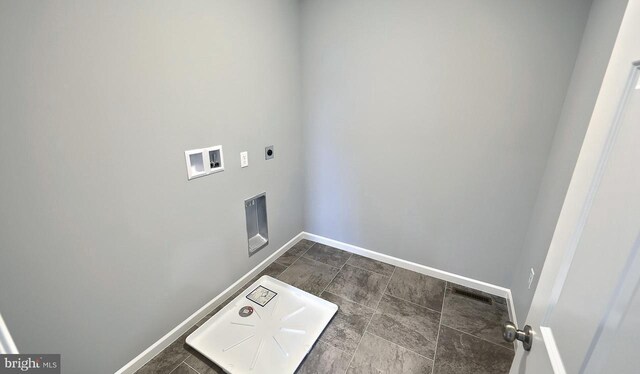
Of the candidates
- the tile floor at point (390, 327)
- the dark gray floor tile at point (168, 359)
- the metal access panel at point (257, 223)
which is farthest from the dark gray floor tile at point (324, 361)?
the metal access panel at point (257, 223)

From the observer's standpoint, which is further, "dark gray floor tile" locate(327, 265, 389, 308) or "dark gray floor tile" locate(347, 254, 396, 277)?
"dark gray floor tile" locate(347, 254, 396, 277)

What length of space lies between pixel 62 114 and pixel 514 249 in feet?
9.34

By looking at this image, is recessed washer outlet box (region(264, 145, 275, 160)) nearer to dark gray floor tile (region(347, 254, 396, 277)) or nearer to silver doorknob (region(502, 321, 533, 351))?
dark gray floor tile (region(347, 254, 396, 277))

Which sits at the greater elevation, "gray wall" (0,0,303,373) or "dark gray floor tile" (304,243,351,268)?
"gray wall" (0,0,303,373)

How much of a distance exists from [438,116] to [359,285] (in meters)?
1.56

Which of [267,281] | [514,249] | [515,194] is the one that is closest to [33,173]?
[267,281]

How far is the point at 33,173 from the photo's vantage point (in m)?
0.96

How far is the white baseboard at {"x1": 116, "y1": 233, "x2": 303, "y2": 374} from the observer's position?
142 cm

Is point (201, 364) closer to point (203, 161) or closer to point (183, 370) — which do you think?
point (183, 370)

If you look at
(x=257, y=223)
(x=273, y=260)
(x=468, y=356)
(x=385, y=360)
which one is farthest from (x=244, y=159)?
(x=468, y=356)

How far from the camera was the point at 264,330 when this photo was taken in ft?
5.52

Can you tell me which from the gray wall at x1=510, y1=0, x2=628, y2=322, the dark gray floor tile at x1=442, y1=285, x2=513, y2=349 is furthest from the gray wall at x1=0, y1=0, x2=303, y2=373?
the gray wall at x1=510, y1=0, x2=628, y2=322

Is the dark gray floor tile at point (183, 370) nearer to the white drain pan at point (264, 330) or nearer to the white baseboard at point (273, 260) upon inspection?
the white drain pan at point (264, 330)

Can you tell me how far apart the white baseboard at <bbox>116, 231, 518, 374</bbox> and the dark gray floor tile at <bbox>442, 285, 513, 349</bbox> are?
69mm
